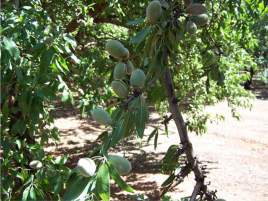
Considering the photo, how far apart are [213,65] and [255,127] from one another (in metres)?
8.65

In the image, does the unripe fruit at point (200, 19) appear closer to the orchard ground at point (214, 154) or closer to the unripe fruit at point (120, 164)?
the unripe fruit at point (120, 164)

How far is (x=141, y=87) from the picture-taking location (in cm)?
96

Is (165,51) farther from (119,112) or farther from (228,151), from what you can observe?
(228,151)

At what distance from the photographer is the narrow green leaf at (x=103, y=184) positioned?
79cm

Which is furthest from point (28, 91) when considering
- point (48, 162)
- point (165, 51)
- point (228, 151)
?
point (228, 151)

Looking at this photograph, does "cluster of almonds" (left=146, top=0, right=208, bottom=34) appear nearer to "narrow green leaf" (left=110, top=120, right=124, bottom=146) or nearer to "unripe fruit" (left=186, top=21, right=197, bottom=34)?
"unripe fruit" (left=186, top=21, right=197, bottom=34)

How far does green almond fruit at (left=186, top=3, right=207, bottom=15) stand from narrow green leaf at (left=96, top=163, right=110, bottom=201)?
485mm

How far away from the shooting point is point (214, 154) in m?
7.71

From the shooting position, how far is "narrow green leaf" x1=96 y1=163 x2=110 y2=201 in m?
0.79

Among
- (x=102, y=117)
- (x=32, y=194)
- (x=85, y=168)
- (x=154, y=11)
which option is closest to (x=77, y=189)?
(x=85, y=168)

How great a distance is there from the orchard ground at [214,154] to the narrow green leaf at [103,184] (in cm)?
338

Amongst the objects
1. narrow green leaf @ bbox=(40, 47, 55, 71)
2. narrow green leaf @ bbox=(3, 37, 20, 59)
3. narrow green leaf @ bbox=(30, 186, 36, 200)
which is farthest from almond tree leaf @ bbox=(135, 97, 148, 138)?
narrow green leaf @ bbox=(40, 47, 55, 71)

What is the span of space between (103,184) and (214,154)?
7.11 meters

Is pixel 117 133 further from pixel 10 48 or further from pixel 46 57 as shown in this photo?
pixel 46 57
